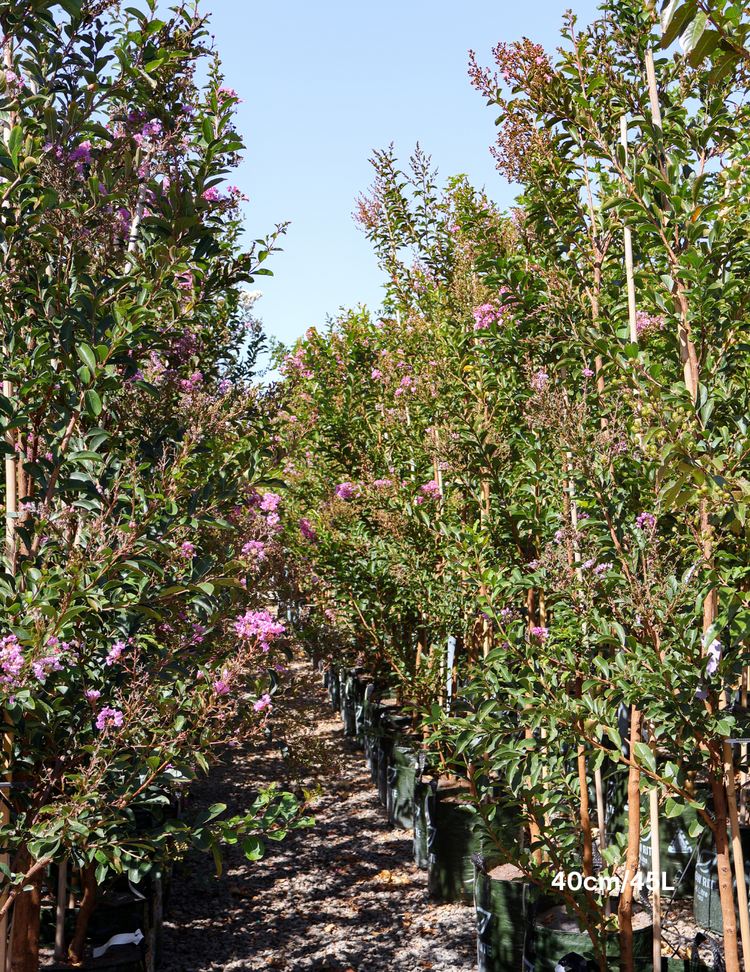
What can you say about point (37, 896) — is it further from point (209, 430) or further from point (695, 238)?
point (695, 238)

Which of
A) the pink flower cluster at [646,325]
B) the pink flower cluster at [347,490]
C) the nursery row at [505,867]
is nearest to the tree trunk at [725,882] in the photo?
the nursery row at [505,867]

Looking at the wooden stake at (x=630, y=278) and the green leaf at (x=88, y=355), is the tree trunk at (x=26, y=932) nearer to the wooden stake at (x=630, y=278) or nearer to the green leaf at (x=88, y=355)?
the green leaf at (x=88, y=355)

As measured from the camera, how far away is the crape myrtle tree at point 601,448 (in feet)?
6.60

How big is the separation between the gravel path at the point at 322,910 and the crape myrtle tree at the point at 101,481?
937 mm

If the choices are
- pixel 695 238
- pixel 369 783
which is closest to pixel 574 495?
pixel 695 238

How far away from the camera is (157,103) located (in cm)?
232

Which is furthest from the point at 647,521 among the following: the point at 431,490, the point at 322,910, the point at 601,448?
the point at 322,910

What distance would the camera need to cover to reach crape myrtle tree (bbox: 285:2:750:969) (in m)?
2.01

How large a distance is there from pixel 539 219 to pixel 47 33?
5.59ft

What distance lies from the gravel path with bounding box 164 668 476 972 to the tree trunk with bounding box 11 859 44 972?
1.99 feet

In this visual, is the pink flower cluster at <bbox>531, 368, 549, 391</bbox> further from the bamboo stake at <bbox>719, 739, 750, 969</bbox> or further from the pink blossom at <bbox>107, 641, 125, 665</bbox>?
A: the pink blossom at <bbox>107, 641, 125, 665</bbox>

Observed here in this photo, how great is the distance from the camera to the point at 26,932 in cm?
214

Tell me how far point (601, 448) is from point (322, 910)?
306cm

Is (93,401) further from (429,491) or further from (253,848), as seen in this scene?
(429,491)
